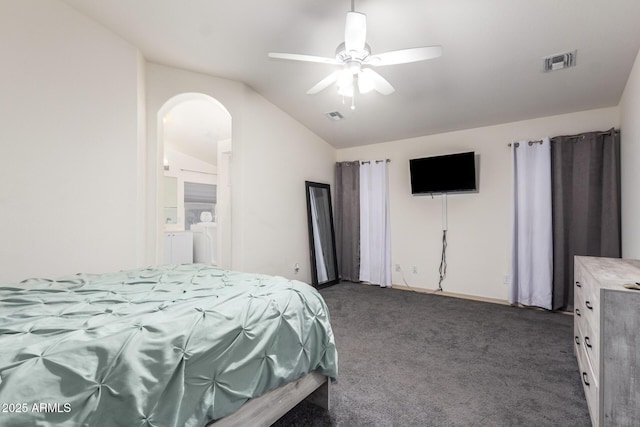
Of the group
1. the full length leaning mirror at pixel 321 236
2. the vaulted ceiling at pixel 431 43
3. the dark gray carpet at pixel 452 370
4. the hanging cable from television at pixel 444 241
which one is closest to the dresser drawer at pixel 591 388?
the dark gray carpet at pixel 452 370

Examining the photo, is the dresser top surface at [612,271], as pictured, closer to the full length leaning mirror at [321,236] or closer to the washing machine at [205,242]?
the full length leaning mirror at [321,236]

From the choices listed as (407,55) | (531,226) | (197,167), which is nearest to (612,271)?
(407,55)

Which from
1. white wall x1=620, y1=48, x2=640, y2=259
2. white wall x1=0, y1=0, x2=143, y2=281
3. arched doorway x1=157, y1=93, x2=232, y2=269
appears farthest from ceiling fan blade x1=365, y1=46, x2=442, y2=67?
white wall x1=0, y1=0, x2=143, y2=281

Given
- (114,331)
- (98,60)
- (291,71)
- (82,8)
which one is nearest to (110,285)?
(114,331)

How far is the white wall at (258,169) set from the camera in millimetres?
3150

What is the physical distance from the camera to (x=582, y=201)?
128 inches

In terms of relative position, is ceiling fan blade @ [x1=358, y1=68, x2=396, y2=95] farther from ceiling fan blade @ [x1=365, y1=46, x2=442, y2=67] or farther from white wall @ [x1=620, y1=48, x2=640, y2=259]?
white wall @ [x1=620, y1=48, x2=640, y2=259]

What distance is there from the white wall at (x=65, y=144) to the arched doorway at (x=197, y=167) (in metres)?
0.82

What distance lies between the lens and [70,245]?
236cm

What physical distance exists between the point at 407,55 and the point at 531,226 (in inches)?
112

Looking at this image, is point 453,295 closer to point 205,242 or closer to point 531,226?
point 531,226

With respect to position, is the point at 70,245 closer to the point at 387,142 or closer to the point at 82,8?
the point at 82,8

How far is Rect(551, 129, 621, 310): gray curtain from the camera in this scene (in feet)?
10.0

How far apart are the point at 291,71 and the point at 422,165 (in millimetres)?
2284
